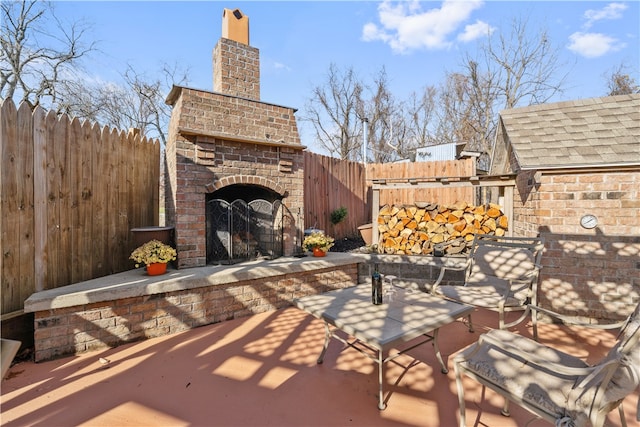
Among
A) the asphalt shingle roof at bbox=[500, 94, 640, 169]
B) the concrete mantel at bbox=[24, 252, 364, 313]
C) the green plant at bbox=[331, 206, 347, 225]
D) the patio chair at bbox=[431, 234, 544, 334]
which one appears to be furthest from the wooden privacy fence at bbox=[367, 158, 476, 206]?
the concrete mantel at bbox=[24, 252, 364, 313]

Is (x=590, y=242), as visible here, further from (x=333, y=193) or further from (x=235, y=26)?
(x=235, y=26)

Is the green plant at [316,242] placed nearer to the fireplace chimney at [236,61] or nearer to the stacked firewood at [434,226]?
the stacked firewood at [434,226]

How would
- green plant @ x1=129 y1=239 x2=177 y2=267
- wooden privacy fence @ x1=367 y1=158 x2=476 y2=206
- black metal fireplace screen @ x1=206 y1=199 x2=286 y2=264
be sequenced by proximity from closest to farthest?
green plant @ x1=129 y1=239 x2=177 y2=267 < black metal fireplace screen @ x1=206 y1=199 x2=286 y2=264 < wooden privacy fence @ x1=367 y1=158 x2=476 y2=206

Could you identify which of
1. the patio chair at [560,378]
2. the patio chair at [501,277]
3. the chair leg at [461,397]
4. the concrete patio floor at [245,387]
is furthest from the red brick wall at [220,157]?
the patio chair at [560,378]

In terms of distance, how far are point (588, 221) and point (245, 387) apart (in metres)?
3.95

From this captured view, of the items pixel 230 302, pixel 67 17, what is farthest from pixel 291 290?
pixel 67 17

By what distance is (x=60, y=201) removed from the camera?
9.71 feet

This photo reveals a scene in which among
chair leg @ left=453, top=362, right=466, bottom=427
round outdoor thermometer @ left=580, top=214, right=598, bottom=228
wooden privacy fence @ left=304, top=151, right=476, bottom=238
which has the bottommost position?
chair leg @ left=453, top=362, right=466, bottom=427

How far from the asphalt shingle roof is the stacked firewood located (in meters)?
1.49

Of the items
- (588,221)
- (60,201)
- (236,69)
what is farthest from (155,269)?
(588,221)

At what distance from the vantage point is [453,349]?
2.78 m

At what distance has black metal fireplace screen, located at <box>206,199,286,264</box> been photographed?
3.90 m

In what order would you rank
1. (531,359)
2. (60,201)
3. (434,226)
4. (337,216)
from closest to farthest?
(531,359)
(60,201)
(434,226)
(337,216)

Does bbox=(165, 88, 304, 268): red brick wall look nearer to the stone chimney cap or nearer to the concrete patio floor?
the stone chimney cap
